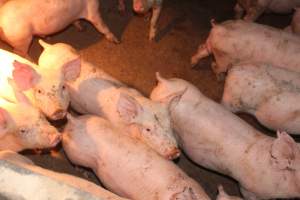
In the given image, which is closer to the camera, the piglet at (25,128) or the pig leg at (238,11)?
the piglet at (25,128)

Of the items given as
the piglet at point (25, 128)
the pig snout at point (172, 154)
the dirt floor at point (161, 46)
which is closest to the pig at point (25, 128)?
the piglet at point (25, 128)

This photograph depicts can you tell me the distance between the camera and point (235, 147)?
319 cm

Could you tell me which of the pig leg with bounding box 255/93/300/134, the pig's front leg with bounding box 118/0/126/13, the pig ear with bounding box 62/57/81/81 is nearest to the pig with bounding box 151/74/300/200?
the pig leg with bounding box 255/93/300/134

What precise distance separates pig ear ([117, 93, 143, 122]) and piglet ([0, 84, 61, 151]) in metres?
0.46

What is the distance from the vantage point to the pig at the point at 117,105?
3117mm

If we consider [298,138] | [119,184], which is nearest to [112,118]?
[119,184]

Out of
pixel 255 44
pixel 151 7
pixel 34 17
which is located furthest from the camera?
pixel 151 7

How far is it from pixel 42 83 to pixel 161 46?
1687mm

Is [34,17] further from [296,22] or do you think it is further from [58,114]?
[296,22]

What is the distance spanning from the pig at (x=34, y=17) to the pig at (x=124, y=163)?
1004mm

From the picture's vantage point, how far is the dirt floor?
423 cm

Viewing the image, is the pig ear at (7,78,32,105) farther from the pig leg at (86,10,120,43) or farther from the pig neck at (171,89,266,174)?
the pig leg at (86,10,120,43)

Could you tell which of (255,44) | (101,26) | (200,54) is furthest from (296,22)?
(101,26)

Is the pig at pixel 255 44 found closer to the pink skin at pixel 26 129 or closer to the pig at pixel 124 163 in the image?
the pig at pixel 124 163
